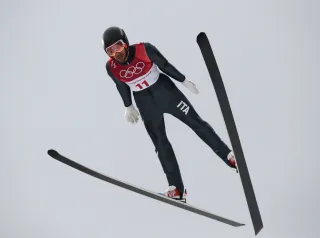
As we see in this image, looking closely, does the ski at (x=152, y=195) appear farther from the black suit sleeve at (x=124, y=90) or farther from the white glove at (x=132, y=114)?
the black suit sleeve at (x=124, y=90)

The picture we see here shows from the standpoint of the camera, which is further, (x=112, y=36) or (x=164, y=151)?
(x=164, y=151)

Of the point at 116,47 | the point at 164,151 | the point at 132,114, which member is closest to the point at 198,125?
the point at 164,151

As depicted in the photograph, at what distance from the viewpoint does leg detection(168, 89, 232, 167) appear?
165 inches

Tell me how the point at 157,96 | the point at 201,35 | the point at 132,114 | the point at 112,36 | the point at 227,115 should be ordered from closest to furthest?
1. the point at 201,35
2. the point at 227,115
3. the point at 112,36
4. the point at 157,96
5. the point at 132,114

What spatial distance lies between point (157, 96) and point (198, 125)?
1.26 ft

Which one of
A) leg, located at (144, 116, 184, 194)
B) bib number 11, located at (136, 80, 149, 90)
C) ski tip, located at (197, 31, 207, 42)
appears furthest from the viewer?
leg, located at (144, 116, 184, 194)

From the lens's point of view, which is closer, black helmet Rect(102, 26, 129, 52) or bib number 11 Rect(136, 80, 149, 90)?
black helmet Rect(102, 26, 129, 52)

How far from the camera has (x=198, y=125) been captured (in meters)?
4.20

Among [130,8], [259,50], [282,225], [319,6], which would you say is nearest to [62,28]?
[130,8]

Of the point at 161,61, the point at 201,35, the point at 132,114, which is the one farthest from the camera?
the point at 132,114

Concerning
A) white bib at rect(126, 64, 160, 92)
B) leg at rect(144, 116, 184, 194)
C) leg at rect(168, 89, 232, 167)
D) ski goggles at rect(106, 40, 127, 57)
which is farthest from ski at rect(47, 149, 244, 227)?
ski goggles at rect(106, 40, 127, 57)

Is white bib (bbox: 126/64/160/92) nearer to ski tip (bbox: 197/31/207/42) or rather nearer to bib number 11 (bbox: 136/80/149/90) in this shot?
bib number 11 (bbox: 136/80/149/90)

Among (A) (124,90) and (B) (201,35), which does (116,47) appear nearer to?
(A) (124,90)

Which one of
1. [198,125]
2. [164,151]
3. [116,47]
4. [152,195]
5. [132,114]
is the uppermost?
[116,47]
